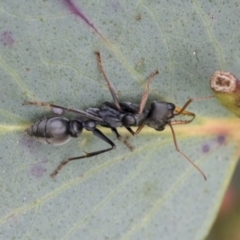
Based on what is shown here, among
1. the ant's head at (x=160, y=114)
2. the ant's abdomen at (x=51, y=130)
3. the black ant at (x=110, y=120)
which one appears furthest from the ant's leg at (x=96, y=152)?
the ant's head at (x=160, y=114)

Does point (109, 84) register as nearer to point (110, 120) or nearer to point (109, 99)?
point (109, 99)

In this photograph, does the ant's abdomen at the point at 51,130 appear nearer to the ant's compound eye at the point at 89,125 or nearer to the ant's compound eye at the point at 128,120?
the ant's compound eye at the point at 89,125

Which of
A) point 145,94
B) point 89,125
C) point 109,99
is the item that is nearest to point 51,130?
point 89,125

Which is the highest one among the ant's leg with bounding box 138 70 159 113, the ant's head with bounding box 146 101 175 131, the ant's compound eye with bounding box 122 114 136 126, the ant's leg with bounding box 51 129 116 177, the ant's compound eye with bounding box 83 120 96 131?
the ant's leg with bounding box 138 70 159 113

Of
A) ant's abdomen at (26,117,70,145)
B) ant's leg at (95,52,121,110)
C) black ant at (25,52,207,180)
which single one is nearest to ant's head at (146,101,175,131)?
black ant at (25,52,207,180)

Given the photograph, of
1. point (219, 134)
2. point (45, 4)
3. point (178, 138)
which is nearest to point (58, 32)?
point (45, 4)

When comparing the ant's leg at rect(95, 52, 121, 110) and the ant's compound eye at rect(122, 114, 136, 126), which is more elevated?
the ant's leg at rect(95, 52, 121, 110)

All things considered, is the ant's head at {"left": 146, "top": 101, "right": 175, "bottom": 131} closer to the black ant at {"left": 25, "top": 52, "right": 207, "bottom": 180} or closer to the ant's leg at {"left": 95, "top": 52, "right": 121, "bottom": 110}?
the black ant at {"left": 25, "top": 52, "right": 207, "bottom": 180}
